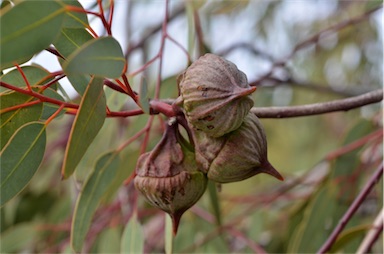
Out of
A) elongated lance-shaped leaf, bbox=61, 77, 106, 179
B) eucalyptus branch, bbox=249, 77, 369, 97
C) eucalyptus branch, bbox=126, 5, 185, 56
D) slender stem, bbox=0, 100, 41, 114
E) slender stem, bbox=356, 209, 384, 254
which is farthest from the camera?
eucalyptus branch, bbox=126, 5, 185, 56

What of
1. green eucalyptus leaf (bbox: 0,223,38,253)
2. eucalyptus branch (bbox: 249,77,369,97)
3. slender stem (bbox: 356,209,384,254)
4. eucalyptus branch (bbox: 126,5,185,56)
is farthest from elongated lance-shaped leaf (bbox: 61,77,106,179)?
eucalyptus branch (bbox: 126,5,185,56)

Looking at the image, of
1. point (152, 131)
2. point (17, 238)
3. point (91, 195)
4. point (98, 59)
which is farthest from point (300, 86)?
point (98, 59)

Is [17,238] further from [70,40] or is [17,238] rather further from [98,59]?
[98,59]

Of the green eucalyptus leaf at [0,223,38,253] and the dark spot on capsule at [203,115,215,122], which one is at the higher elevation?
the dark spot on capsule at [203,115,215,122]

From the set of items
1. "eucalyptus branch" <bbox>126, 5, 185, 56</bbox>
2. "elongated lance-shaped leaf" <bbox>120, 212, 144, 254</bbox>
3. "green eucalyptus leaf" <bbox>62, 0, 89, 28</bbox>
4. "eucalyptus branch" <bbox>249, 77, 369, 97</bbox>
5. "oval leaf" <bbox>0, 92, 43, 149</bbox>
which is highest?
"green eucalyptus leaf" <bbox>62, 0, 89, 28</bbox>

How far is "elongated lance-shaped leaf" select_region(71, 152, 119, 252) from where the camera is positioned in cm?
111

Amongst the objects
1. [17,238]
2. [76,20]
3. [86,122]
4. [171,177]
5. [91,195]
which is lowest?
[17,238]

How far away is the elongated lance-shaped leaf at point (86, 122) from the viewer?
2.60 ft

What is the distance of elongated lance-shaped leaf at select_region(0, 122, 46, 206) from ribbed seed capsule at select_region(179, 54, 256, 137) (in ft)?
0.78

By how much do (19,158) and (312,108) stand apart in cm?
46

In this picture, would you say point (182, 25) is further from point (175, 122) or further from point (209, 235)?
point (175, 122)

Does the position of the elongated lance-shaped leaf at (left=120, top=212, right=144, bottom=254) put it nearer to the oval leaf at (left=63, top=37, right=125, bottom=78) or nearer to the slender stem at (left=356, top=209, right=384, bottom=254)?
the slender stem at (left=356, top=209, right=384, bottom=254)

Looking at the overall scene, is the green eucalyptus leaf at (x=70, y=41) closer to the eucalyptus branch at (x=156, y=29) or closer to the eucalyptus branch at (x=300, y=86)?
the eucalyptus branch at (x=300, y=86)

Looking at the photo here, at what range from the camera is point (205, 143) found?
2.81ft
